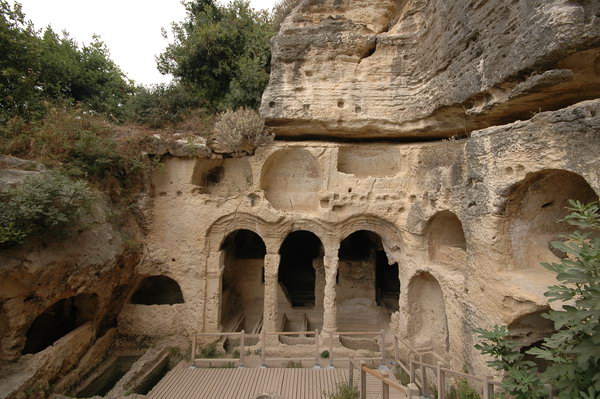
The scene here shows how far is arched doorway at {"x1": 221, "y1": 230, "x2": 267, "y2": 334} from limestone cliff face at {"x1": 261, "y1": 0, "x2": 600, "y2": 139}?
506 cm

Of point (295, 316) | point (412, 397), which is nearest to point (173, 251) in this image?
point (295, 316)

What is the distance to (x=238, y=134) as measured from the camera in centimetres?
879

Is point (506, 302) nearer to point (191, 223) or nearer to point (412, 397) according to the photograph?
point (412, 397)

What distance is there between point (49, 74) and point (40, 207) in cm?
1026

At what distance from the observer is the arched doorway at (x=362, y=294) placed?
11078mm

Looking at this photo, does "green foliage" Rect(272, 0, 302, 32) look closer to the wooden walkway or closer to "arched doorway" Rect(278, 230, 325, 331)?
"arched doorway" Rect(278, 230, 325, 331)

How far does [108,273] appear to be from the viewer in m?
7.70

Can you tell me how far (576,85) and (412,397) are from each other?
18.2 feet

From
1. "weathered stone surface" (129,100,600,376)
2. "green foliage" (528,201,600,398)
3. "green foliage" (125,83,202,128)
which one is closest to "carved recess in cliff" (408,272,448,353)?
"weathered stone surface" (129,100,600,376)

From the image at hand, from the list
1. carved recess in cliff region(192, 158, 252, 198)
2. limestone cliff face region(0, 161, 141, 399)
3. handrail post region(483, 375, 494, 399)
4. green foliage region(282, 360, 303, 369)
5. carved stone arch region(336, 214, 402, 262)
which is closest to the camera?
handrail post region(483, 375, 494, 399)

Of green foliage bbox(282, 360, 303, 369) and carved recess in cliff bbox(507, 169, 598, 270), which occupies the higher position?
carved recess in cliff bbox(507, 169, 598, 270)

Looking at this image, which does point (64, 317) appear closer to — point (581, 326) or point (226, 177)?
point (226, 177)

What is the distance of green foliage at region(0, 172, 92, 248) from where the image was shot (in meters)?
5.52

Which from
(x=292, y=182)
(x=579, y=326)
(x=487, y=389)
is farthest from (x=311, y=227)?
(x=579, y=326)
